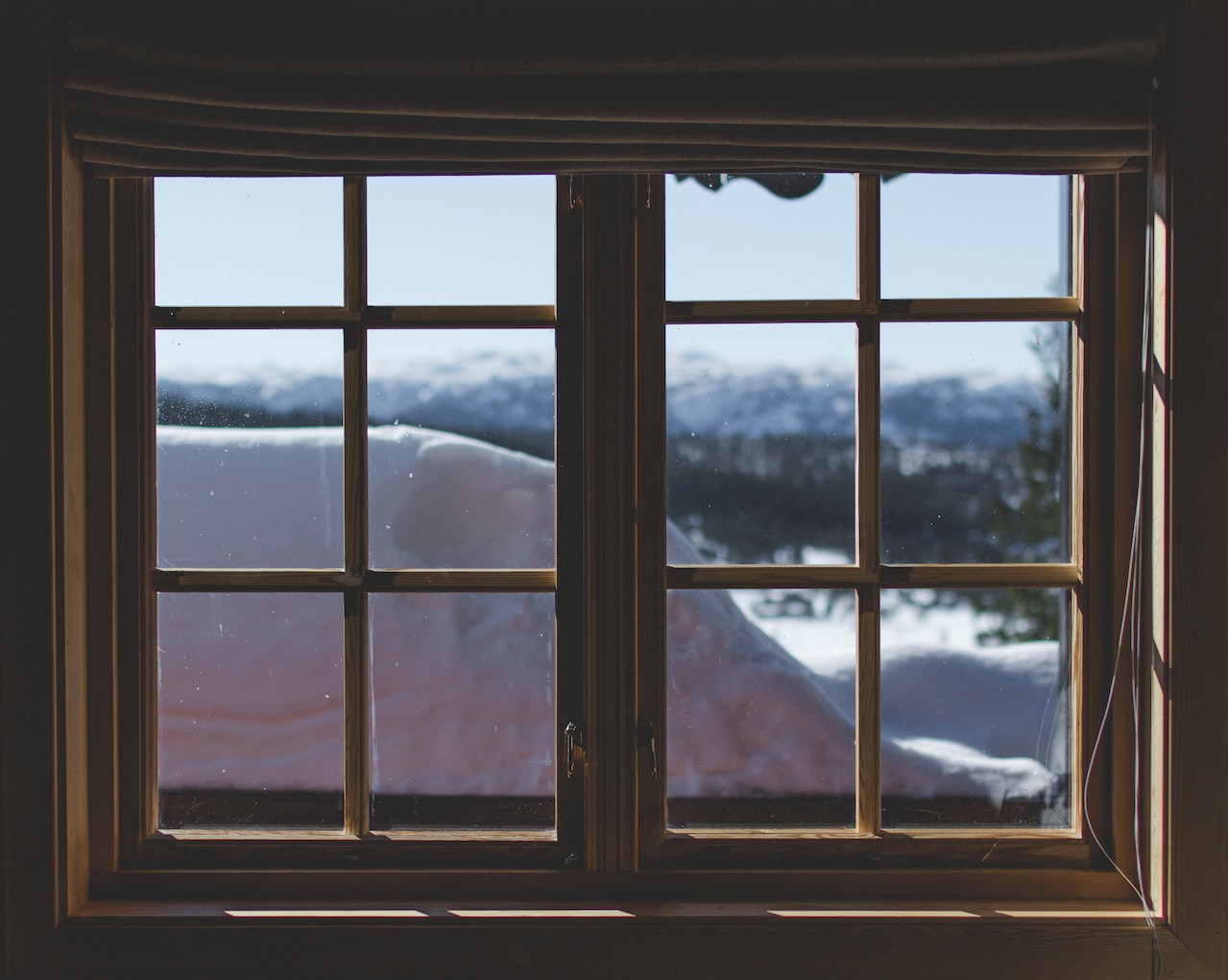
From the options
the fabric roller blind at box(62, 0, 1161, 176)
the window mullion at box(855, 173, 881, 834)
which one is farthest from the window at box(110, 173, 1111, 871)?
the fabric roller blind at box(62, 0, 1161, 176)

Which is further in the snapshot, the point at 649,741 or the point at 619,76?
the point at 649,741

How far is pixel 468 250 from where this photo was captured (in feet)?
4.05

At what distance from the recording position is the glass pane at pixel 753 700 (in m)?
1.23

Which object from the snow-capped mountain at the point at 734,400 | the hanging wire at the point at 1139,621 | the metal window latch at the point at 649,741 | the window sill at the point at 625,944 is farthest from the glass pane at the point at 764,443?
the window sill at the point at 625,944

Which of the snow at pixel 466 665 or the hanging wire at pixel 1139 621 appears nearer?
the hanging wire at pixel 1139 621

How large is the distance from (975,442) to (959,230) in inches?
12.6

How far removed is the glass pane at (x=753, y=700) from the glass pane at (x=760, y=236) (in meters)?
0.46

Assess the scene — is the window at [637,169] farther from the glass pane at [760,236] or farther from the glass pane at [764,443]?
the glass pane at [764,443]

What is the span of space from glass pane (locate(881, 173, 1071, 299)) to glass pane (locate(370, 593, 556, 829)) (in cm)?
74

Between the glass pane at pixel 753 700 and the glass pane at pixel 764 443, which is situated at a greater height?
the glass pane at pixel 764 443

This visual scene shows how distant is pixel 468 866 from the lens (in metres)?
1.22

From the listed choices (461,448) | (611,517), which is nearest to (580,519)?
(611,517)

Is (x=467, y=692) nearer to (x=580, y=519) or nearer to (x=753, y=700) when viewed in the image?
(x=580, y=519)

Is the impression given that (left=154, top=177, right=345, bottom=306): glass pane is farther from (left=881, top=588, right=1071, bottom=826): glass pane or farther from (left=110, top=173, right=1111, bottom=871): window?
(left=881, top=588, right=1071, bottom=826): glass pane
